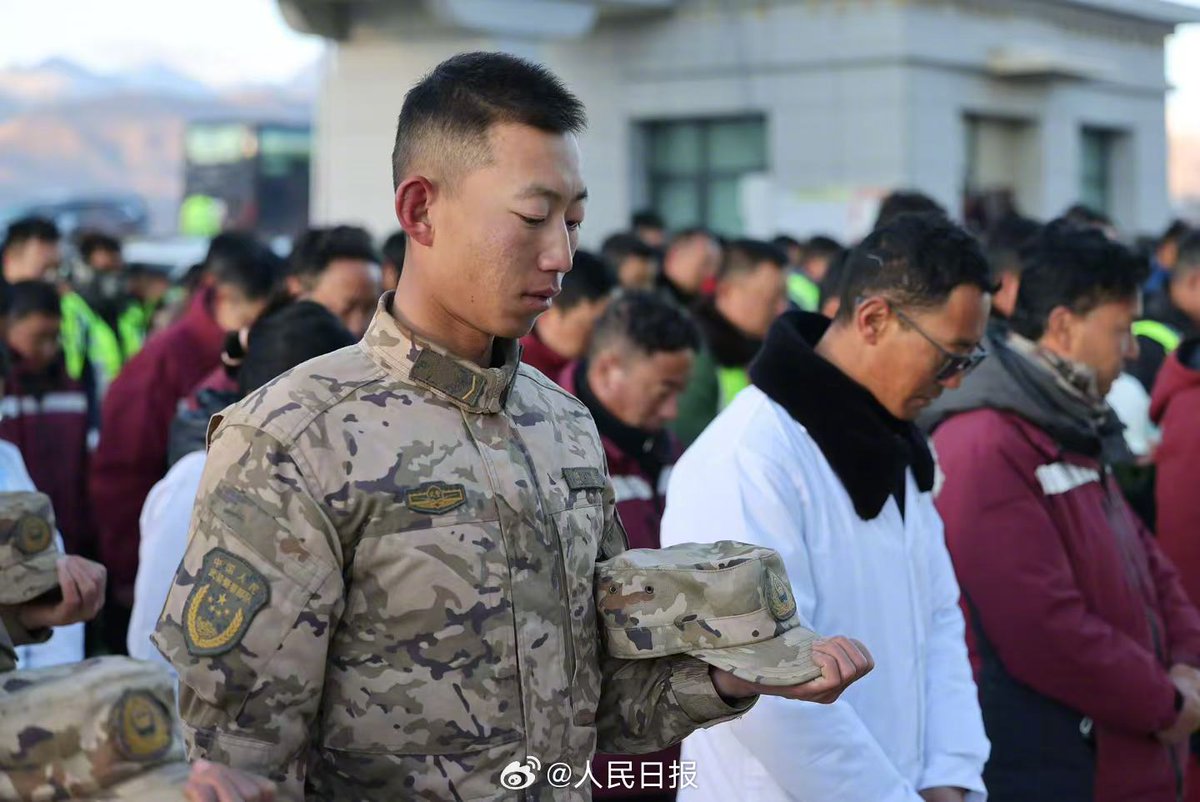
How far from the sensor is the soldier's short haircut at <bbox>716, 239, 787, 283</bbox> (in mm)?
7980

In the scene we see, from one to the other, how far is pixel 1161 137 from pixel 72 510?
841 inches

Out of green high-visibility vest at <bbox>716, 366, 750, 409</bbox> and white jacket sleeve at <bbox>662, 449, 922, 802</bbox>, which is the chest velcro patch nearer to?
white jacket sleeve at <bbox>662, 449, 922, 802</bbox>

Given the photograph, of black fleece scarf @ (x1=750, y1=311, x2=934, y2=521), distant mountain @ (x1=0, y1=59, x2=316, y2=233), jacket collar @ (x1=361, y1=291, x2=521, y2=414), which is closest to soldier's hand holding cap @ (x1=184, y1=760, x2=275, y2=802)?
jacket collar @ (x1=361, y1=291, x2=521, y2=414)

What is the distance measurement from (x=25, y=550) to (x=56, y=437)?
4.18 meters

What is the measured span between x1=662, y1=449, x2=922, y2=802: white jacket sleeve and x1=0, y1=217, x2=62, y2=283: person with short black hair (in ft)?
24.6

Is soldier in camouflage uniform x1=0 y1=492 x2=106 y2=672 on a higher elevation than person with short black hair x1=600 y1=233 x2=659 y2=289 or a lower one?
lower

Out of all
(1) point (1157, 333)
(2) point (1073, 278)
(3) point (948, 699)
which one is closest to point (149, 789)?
(3) point (948, 699)

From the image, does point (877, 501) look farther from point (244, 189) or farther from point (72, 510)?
point (244, 189)

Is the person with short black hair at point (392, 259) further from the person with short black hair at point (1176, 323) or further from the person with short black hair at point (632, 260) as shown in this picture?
the person with short black hair at point (1176, 323)

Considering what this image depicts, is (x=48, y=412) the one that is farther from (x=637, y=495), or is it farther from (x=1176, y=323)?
(x=1176, y=323)

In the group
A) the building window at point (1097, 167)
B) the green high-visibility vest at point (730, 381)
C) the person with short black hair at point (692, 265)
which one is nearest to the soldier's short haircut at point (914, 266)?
the green high-visibility vest at point (730, 381)

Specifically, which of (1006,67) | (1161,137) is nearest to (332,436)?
(1006,67)

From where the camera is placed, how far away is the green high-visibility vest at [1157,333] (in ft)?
24.9

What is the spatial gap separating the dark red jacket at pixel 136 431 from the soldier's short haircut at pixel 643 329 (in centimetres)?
217
